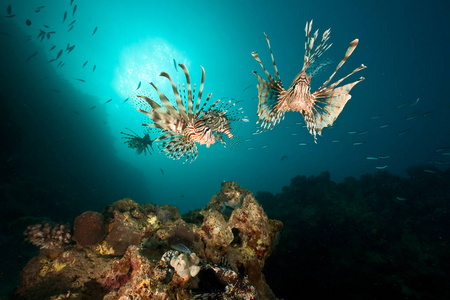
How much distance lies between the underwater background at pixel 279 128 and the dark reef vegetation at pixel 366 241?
0.19 ft

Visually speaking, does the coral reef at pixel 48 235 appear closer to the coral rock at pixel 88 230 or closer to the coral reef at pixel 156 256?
the coral reef at pixel 156 256

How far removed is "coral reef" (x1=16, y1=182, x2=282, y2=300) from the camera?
2.41 metres

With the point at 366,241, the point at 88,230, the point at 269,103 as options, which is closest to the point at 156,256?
the point at 88,230

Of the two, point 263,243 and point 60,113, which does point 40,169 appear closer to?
point 60,113

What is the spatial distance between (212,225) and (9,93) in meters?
24.2

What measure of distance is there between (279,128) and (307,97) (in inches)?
2889

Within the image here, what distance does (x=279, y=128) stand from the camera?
2906 inches

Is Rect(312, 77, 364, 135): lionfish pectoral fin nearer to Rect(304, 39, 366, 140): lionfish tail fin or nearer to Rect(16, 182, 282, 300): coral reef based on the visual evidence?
Rect(304, 39, 366, 140): lionfish tail fin

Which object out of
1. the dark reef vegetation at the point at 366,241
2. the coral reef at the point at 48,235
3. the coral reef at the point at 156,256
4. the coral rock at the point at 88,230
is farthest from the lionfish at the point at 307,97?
the dark reef vegetation at the point at 366,241

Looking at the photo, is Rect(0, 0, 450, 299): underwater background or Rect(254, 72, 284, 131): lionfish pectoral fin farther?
Rect(0, 0, 450, 299): underwater background

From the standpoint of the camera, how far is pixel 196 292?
93.9 inches

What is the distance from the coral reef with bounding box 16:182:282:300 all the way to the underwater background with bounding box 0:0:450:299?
1381 millimetres

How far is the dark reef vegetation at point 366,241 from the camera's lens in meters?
5.48

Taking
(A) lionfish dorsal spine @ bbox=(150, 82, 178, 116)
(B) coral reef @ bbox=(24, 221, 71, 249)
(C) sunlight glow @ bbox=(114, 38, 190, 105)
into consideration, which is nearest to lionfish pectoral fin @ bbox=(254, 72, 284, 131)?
(A) lionfish dorsal spine @ bbox=(150, 82, 178, 116)
